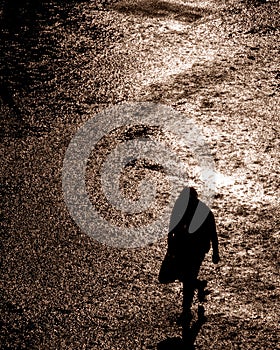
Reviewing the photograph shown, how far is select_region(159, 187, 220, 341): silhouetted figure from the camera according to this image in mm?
5238

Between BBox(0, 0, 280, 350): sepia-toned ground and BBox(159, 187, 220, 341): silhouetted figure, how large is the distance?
1.64 ft

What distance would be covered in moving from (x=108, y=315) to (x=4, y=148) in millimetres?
2859

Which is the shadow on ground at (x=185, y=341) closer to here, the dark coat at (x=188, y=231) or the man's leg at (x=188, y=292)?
the man's leg at (x=188, y=292)

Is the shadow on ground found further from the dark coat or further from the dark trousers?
the dark coat

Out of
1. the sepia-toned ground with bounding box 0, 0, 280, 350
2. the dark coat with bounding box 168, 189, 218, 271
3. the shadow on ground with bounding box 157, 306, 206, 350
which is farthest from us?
the sepia-toned ground with bounding box 0, 0, 280, 350

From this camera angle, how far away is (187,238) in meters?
5.25

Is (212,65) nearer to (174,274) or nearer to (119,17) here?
(119,17)

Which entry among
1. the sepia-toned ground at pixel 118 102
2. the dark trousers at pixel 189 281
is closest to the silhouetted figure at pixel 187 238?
the dark trousers at pixel 189 281

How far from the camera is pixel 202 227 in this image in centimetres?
531

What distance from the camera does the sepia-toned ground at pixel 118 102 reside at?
18.7 feet

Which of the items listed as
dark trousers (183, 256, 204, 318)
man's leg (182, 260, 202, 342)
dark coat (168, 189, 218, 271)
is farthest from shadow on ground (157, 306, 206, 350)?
dark coat (168, 189, 218, 271)

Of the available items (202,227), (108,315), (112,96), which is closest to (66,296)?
(108,315)

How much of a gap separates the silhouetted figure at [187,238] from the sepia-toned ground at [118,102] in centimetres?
50

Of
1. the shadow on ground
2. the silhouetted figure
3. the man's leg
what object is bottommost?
the shadow on ground
